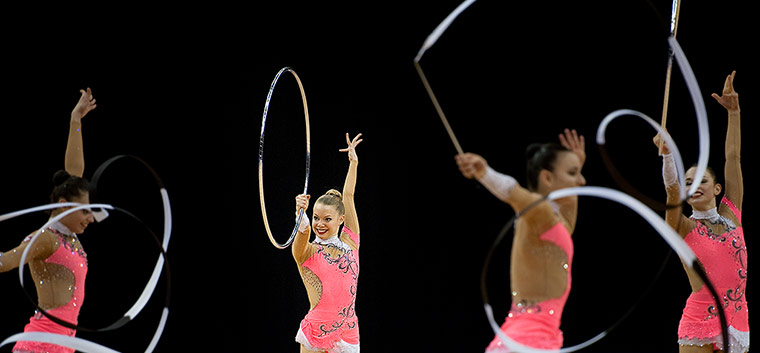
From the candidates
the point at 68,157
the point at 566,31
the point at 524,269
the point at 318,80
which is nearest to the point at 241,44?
the point at 318,80

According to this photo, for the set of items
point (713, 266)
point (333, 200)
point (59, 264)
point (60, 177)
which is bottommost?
point (59, 264)

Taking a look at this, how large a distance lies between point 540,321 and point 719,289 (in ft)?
4.73

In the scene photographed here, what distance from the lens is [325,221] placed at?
4.03 m

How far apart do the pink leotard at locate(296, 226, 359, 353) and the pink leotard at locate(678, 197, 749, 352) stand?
1581 mm

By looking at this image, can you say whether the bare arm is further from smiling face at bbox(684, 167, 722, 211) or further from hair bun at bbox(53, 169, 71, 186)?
smiling face at bbox(684, 167, 722, 211)

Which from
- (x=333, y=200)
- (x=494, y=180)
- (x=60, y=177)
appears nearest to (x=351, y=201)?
(x=333, y=200)

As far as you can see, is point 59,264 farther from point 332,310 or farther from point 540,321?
point 540,321

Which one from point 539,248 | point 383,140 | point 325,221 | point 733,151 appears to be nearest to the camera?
point 539,248

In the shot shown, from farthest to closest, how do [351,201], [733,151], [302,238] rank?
[351,201] → [302,238] → [733,151]

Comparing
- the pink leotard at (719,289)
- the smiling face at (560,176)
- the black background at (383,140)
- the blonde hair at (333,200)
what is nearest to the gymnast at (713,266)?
the pink leotard at (719,289)

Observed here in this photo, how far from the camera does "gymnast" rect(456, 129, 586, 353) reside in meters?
2.37

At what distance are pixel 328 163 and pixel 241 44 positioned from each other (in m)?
0.97

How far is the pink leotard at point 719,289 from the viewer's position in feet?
11.1

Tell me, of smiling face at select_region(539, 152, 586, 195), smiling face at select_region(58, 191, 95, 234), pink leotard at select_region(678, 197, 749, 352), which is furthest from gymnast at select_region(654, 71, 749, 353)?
smiling face at select_region(58, 191, 95, 234)
